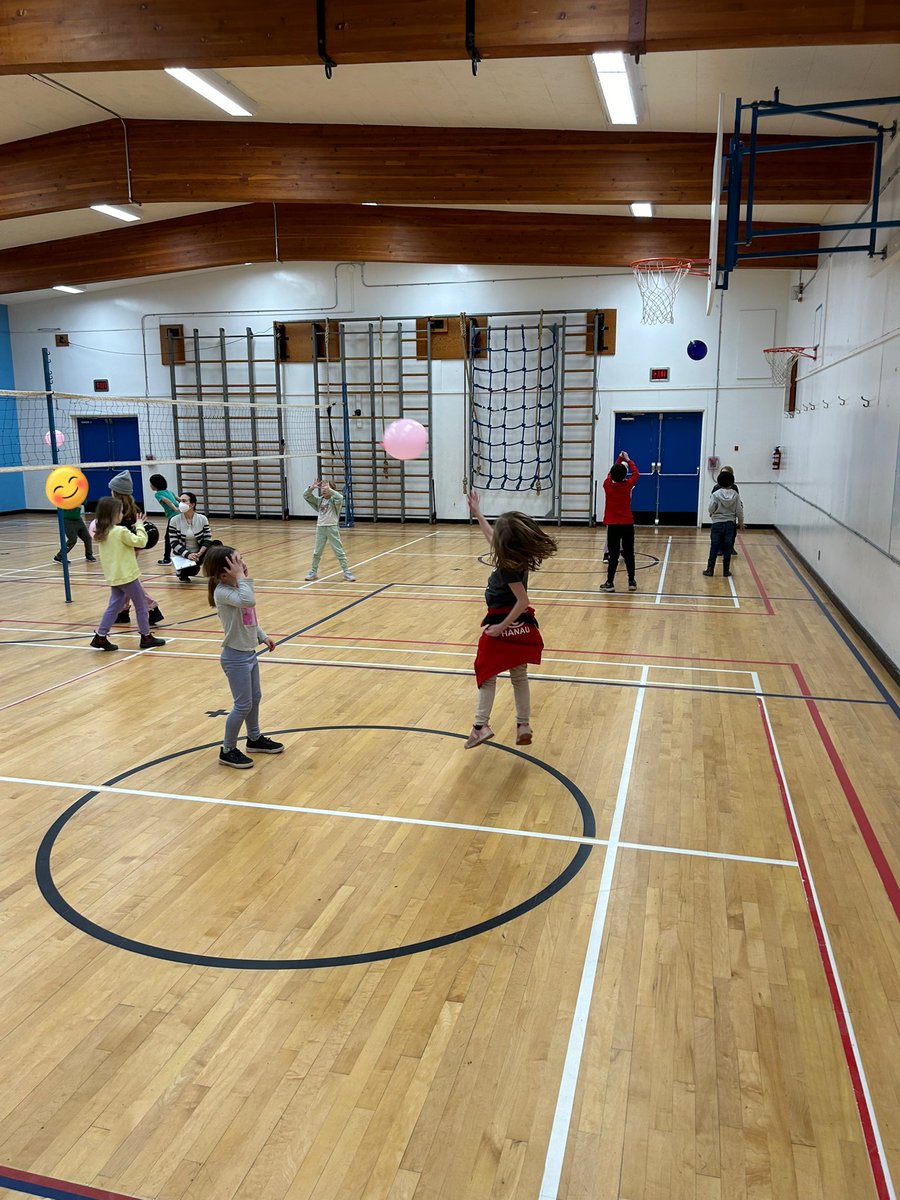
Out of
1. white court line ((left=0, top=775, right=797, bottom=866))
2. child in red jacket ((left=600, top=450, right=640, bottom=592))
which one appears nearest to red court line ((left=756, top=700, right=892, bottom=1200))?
white court line ((left=0, top=775, right=797, bottom=866))

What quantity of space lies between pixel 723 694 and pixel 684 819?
2411mm

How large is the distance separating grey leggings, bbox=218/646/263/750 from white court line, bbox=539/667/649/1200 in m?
2.31

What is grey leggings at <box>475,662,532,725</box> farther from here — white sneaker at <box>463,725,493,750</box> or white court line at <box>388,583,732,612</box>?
white court line at <box>388,583,732,612</box>

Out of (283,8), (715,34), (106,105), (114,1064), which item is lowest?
(114,1064)

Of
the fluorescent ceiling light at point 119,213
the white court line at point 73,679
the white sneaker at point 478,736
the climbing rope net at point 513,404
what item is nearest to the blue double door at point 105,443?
the fluorescent ceiling light at point 119,213

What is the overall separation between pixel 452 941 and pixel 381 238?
1565cm

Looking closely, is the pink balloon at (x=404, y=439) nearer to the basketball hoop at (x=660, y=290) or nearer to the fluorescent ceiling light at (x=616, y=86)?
the fluorescent ceiling light at (x=616, y=86)

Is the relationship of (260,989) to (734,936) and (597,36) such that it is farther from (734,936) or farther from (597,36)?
(597,36)

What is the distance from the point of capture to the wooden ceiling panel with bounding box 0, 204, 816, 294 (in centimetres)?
1627

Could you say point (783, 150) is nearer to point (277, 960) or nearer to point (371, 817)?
point (371, 817)

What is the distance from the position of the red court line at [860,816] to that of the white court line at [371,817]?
0.41m

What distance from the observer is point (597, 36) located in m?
6.39

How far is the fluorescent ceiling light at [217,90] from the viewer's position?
360 inches

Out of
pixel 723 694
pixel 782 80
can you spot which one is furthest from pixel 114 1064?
pixel 782 80
